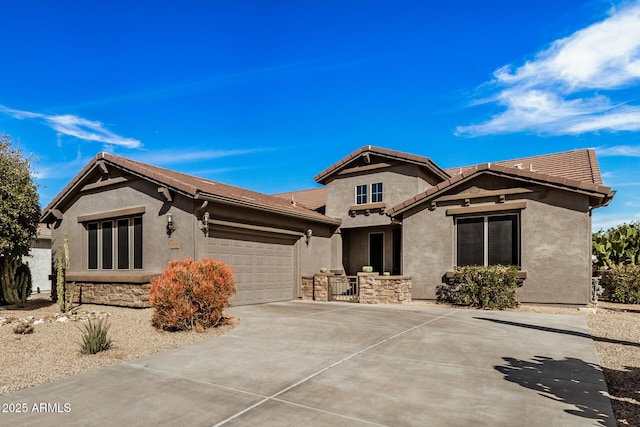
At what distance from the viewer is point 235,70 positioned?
1753 cm

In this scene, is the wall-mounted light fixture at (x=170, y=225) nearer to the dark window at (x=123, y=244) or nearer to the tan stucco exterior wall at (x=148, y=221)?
the tan stucco exterior wall at (x=148, y=221)

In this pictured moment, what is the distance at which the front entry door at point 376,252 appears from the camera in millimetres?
18125

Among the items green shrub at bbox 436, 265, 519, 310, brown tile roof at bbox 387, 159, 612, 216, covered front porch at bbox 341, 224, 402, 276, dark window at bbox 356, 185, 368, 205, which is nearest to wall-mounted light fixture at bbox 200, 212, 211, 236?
brown tile roof at bbox 387, 159, 612, 216

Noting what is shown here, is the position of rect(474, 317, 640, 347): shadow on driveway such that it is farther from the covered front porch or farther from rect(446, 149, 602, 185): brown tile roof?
the covered front porch

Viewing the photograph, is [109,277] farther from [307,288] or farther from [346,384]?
[346,384]

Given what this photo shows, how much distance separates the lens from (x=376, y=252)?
60.0ft

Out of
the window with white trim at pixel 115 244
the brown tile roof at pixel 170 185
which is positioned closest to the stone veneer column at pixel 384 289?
the brown tile roof at pixel 170 185

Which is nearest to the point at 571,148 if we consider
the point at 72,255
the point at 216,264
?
the point at 216,264

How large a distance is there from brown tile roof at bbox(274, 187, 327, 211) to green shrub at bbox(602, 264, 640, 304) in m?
12.4

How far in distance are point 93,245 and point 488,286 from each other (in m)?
13.6

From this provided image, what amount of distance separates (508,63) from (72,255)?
17492 millimetres

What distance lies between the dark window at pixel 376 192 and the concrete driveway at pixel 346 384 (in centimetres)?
947

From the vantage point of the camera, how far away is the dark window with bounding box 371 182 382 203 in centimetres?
1730

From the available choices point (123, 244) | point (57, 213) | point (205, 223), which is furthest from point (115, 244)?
point (205, 223)
